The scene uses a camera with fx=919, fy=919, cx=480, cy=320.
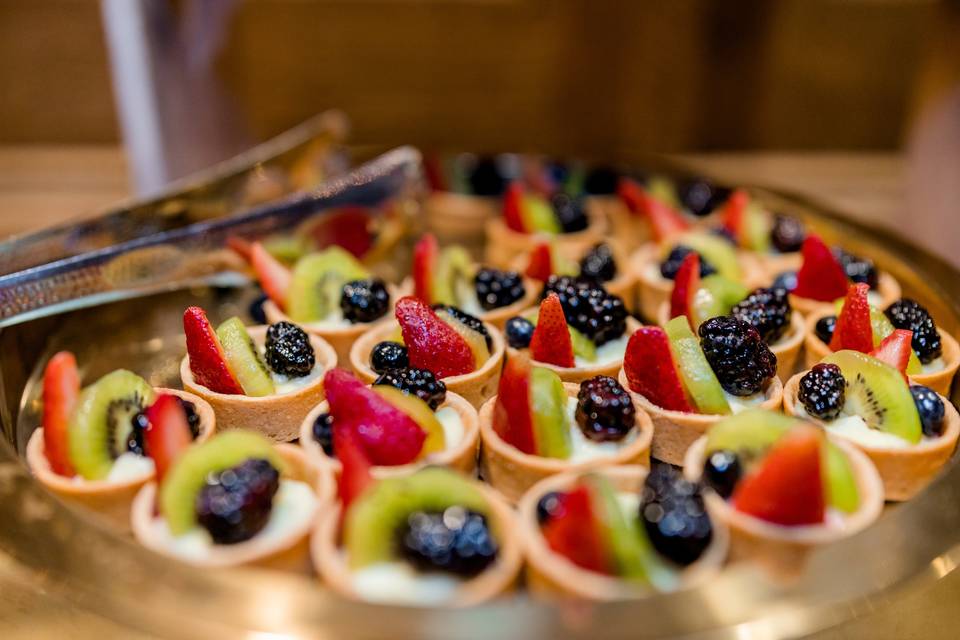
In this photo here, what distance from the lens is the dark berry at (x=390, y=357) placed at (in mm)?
2051

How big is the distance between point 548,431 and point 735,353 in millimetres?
457

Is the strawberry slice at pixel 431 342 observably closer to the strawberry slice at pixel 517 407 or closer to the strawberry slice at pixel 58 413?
the strawberry slice at pixel 517 407

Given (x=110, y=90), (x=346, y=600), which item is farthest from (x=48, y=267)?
(x=110, y=90)

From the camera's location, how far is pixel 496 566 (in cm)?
Result: 147

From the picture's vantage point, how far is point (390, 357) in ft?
6.72

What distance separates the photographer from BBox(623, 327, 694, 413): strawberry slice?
74.2 inches

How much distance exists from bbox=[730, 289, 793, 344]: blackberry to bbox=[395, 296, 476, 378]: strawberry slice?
0.67 m

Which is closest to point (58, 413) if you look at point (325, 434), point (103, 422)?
point (103, 422)

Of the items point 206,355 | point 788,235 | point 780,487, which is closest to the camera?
point 780,487

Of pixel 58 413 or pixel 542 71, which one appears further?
pixel 542 71

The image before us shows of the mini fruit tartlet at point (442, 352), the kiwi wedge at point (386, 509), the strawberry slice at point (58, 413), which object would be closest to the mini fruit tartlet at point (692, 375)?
the mini fruit tartlet at point (442, 352)

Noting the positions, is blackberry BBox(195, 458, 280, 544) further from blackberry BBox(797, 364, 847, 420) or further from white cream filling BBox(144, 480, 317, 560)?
blackberry BBox(797, 364, 847, 420)

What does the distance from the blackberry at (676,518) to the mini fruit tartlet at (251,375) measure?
86 centimetres

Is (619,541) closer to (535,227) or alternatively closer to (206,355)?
(206,355)
